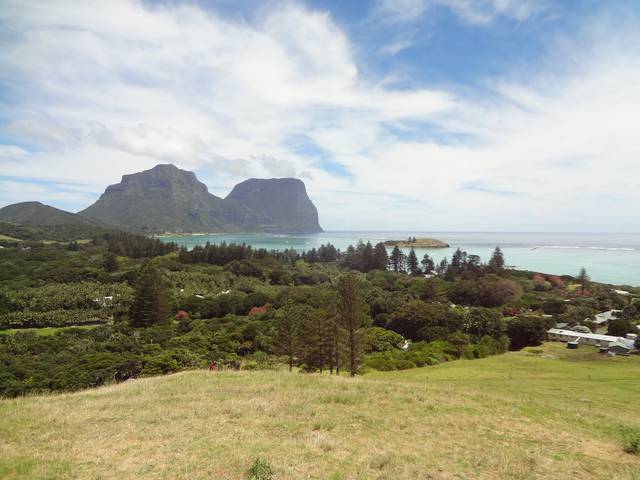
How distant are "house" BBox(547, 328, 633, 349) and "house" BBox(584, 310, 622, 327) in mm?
10111

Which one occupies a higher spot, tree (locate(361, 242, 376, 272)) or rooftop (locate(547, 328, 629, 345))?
tree (locate(361, 242, 376, 272))

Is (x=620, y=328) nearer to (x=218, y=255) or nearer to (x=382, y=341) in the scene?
(x=382, y=341)

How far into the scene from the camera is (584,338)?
143 feet

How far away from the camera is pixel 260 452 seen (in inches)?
322

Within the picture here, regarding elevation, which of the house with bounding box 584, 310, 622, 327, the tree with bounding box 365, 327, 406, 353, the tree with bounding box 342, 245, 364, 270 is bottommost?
the tree with bounding box 365, 327, 406, 353

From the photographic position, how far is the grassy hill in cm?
749

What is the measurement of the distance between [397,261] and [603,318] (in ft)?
239

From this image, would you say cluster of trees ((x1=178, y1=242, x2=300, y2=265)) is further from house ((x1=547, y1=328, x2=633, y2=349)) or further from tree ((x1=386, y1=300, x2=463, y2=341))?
house ((x1=547, y1=328, x2=633, y2=349))

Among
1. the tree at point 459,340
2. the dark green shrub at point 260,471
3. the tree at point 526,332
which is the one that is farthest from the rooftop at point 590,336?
the dark green shrub at point 260,471

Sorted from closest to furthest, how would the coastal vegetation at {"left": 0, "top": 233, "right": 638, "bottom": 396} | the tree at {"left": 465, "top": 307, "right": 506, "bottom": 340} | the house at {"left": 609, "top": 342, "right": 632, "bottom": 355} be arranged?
1. the coastal vegetation at {"left": 0, "top": 233, "right": 638, "bottom": 396}
2. the house at {"left": 609, "top": 342, "right": 632, "bottom": 355}
3. the tree at {"left": 465, "top": 307, "right": 506, "bottom": 340}

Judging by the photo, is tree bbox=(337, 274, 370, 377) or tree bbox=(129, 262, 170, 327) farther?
tree bbox=(129, 262, 170, 327)

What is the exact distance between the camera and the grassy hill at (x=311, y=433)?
7492 mm

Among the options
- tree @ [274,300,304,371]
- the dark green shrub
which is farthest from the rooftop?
the dark green shrub

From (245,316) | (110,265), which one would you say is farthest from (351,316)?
(110,265)
